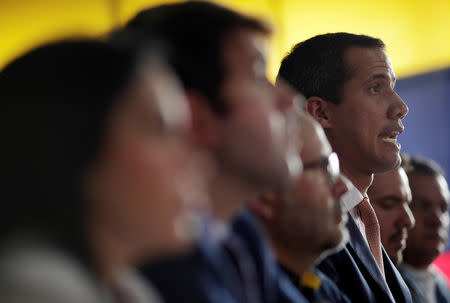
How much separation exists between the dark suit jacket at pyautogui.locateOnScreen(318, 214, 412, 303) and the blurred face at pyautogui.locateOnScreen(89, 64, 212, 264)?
726mm

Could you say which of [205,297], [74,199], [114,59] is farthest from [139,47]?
[205,297]

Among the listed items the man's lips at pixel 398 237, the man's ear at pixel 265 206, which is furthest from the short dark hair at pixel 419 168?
the man's ear at pixel 265 206

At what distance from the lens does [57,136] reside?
1.44 feet

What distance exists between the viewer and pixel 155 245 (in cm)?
46

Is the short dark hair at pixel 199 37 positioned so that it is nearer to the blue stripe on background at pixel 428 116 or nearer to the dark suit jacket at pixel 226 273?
the dark suit jacket at pixel 226 273

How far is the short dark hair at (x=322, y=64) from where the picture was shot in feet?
A: 4.50

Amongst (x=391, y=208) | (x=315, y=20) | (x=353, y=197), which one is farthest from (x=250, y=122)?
(x=315, y=20)

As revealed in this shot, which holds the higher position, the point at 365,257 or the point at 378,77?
the point at 378,77

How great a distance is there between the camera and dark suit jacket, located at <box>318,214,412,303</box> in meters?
1.15

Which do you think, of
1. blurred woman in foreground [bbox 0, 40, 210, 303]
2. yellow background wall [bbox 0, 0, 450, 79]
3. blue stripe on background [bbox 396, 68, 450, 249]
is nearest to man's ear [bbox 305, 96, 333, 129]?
yellow background wall [bbox 0, 0, 450, 79]

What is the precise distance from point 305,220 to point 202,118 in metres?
0.26

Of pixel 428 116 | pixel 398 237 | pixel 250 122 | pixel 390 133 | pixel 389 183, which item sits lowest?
pixel 428 116

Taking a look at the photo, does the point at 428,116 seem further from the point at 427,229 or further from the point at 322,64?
the point at 322,64

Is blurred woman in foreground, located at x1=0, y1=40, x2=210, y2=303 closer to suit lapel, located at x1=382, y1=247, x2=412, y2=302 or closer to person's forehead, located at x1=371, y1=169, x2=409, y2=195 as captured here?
suit lapel, located at x1=382, y1=247, x2=412, y2=302
